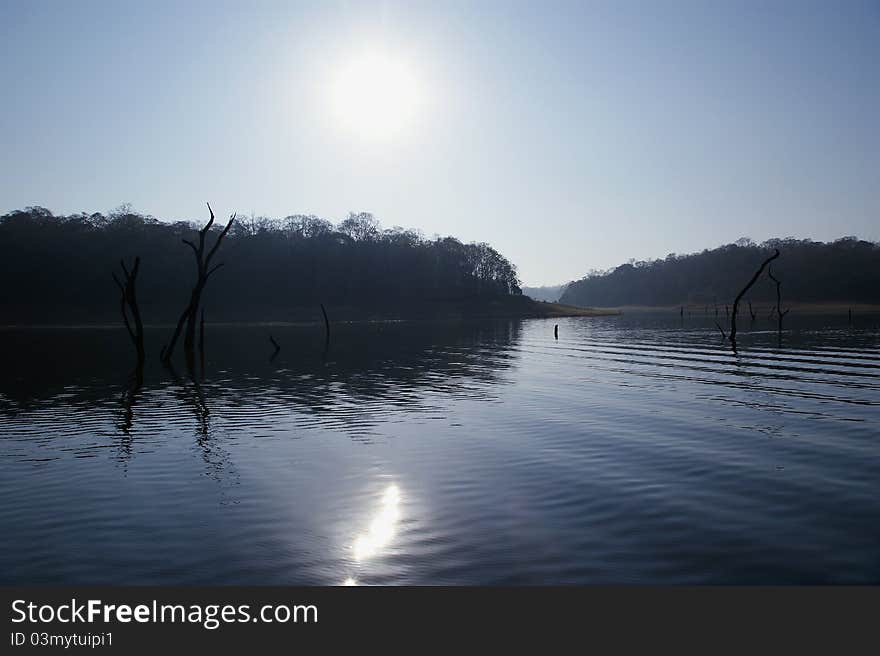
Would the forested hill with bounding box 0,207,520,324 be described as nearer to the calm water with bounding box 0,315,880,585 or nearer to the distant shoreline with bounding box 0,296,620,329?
the distant shoreline with bounding box 0,296,620,329

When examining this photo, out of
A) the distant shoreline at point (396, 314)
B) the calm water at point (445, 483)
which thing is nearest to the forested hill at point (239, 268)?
the distant shoreline at point (396, 314)

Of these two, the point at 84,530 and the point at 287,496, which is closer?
the point at 84,530

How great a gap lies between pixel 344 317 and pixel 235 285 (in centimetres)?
2608

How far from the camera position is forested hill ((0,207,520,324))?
Answer: 12862cm

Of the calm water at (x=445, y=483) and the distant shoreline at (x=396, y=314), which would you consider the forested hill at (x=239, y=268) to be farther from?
the calm water at (x=445, y=483)

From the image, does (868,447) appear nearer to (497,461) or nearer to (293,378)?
(497,461)

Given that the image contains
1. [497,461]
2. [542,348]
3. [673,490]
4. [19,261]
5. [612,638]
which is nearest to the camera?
[612,638]

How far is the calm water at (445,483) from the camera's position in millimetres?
9795

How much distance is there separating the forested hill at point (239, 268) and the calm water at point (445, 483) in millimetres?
98037

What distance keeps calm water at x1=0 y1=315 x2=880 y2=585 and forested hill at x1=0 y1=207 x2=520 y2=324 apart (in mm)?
98037

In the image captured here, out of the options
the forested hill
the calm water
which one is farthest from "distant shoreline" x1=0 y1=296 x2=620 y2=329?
the calm water

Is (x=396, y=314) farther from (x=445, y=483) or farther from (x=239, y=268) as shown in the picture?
(x=445, y=483)

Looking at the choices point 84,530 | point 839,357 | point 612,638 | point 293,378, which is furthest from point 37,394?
point 839,357

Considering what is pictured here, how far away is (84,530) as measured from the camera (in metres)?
11.7
